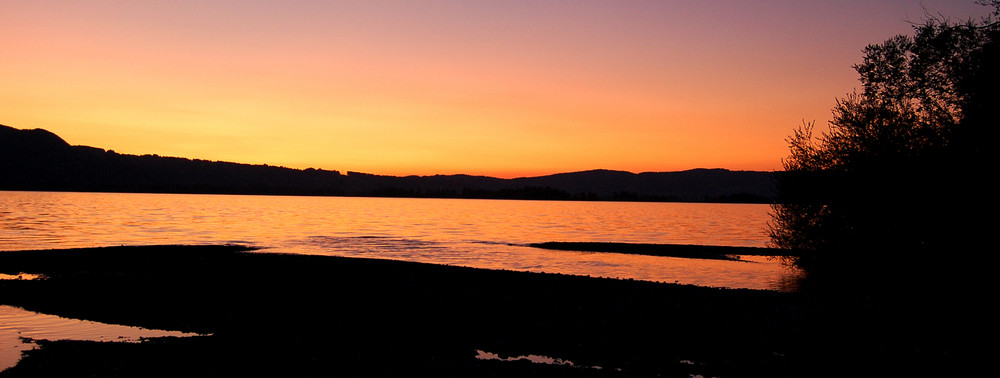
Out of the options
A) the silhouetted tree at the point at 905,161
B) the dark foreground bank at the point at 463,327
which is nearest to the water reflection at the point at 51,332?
the dark foreground bank at the point at 463,327

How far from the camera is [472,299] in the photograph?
927 inches

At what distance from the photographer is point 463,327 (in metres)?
19.0

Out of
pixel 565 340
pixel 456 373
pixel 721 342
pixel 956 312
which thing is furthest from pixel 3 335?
pixel 956 312

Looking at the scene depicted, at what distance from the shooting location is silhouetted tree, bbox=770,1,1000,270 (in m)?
27.9

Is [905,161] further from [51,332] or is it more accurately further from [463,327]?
[51,332]

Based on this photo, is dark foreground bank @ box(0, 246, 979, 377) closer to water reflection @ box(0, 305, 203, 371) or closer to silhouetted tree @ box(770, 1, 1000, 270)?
water reflection @ box(0, 305, 203, 371)

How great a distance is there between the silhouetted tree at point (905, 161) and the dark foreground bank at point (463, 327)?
30.5 ft

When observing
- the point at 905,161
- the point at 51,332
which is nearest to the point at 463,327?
the point at 51,332

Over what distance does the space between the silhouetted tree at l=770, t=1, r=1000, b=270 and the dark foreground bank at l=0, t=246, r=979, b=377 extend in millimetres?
9300

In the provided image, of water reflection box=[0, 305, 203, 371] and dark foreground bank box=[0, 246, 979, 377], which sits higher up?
dark foreground bank box=[0, 246, 979, 377]

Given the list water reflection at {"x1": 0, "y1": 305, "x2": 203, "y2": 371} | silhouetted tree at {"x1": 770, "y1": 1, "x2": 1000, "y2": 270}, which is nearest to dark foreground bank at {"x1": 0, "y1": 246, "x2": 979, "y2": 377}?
water reflection at {"x1": 0, "y1": 305, "x2": 203, "y2": 371}

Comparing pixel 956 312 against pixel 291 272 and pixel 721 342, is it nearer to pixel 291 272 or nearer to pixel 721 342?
pixel 721 342

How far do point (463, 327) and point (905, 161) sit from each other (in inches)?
878

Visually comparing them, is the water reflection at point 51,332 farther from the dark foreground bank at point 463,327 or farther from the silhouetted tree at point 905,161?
the silhouetted tree at point 905,161
